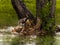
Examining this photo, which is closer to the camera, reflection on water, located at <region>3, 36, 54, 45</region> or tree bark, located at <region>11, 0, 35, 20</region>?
reflection on water, located at <region>3, 36, 54, 45</region>

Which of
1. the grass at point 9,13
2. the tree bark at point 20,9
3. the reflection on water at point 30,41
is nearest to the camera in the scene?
the reflection on water at point 30,41

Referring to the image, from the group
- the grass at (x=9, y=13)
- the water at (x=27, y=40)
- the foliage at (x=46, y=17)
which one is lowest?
the grass at (x=9, y=13)

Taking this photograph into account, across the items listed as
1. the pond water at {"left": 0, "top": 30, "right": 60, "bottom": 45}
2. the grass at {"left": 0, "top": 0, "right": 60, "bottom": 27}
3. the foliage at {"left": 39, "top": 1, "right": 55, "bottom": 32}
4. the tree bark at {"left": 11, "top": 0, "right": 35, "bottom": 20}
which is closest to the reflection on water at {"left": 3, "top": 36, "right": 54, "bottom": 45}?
the pond water at {"left": 0, "top": 30, "right": 60, "bottom": 45}

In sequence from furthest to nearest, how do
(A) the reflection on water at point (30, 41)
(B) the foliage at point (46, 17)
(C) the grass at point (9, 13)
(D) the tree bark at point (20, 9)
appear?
(C) the grass at point (9, 13) < (D) the tree bark at point (20, 9) < (B) the foliage at point (46, 17) < (A) the reflection on water at point (30, 41)

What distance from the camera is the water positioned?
10.1m

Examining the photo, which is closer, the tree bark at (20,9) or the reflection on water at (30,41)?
the reflection on water at (30,41)

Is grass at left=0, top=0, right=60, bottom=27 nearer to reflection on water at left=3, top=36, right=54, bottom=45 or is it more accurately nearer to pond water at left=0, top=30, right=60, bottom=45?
pond water at left=0, top=30, right=60, bottom=45

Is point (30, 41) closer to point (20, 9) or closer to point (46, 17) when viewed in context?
point (46, 17)

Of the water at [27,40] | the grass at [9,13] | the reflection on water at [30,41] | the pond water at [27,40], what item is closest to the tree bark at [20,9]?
the grass at [9,13]

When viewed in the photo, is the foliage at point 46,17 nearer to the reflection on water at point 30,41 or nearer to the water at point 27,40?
the water at point 27,40

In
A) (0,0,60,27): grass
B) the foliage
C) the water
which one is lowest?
(0,0,60,27): grass

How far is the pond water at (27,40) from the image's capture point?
10094mm

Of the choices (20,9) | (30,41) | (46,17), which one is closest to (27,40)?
(30,41)

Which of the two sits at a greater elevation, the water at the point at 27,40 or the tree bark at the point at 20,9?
the tree bark at the point at 20,9
